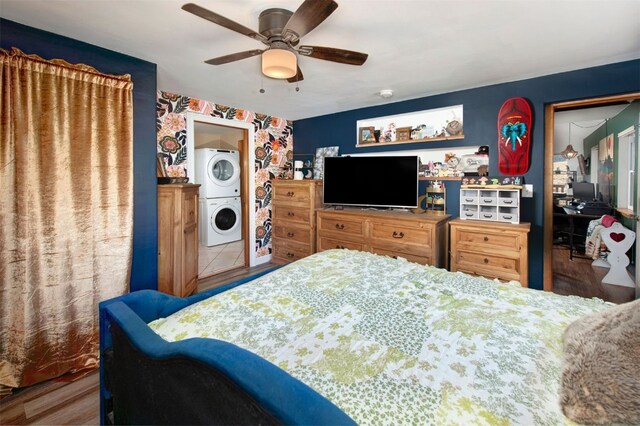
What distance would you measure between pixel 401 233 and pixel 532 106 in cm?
177

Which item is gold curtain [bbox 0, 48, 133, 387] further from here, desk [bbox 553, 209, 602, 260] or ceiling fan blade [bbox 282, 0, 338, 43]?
desk [bbox 553, 209, 602, 260]

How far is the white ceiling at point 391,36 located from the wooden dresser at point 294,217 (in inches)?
58.1

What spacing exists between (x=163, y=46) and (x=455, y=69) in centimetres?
241

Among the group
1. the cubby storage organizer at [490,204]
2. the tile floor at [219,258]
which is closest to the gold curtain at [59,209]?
the tile floor at [219,258]

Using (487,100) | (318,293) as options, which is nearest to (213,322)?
(318,293)

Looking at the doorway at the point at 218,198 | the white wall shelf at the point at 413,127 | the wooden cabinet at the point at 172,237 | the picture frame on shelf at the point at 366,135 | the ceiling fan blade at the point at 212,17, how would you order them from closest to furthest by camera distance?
1. the ceiling fan blade at the point at 212,17
2. the wooden cabinet at the point at 172,237
3. the white wall shelf at the point at 413,127
4. the picture frame on shelf at the point at 366,135
5. the doorway at the point at 218,198

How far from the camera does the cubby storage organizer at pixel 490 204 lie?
2820 millimetres

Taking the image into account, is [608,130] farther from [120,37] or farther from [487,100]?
[120,37]

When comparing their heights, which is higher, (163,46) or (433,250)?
(163,46)

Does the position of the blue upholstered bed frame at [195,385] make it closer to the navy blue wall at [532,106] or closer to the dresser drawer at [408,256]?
the dresser drawer at [408,256]

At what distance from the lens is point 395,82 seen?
2.96 m

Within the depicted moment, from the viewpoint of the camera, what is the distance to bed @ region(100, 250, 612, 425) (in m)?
0.69

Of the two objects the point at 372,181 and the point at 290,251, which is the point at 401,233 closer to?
the point at 372,181

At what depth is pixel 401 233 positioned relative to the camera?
10.7 ft
